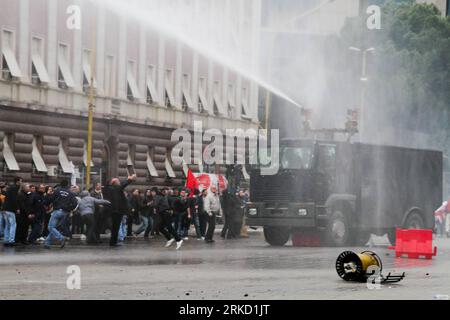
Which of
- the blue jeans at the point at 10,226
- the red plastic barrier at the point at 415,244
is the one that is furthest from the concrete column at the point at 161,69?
the red plastic barrier at the point at 415,244

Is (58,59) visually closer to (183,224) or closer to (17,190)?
(183,224)

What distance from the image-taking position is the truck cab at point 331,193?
34.2 meters

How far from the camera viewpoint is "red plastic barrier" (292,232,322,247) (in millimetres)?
35062

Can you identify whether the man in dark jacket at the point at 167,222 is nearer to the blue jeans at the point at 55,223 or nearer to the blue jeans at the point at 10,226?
the blue jeans at the point at 55,223

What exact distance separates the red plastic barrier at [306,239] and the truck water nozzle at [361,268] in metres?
14.2

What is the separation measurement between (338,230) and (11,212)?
29.3ft

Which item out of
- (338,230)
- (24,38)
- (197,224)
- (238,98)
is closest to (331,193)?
(338,230)

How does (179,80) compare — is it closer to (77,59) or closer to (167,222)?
(77,59)

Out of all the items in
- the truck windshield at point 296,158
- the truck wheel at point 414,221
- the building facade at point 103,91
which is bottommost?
the truck wheel at point 414,221

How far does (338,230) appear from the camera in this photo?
34.5 metres

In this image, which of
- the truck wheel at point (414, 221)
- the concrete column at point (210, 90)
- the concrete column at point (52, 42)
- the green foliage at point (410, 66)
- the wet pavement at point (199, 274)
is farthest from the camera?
the green foliage at point (410, 66)

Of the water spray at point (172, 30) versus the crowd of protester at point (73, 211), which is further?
the water spray at point (172, 30)

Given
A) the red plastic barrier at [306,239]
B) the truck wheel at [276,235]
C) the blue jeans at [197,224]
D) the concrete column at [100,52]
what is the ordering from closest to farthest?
1. the red plastic barrier at [306,239]
2. the truck wheel at [276,235]
3. the blue jeans at [197,224]
4. the concrete column at [100,52]

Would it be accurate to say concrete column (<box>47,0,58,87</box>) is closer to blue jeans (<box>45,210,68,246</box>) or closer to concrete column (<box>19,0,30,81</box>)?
concrete column (<box>19,0,30,81</box>)
